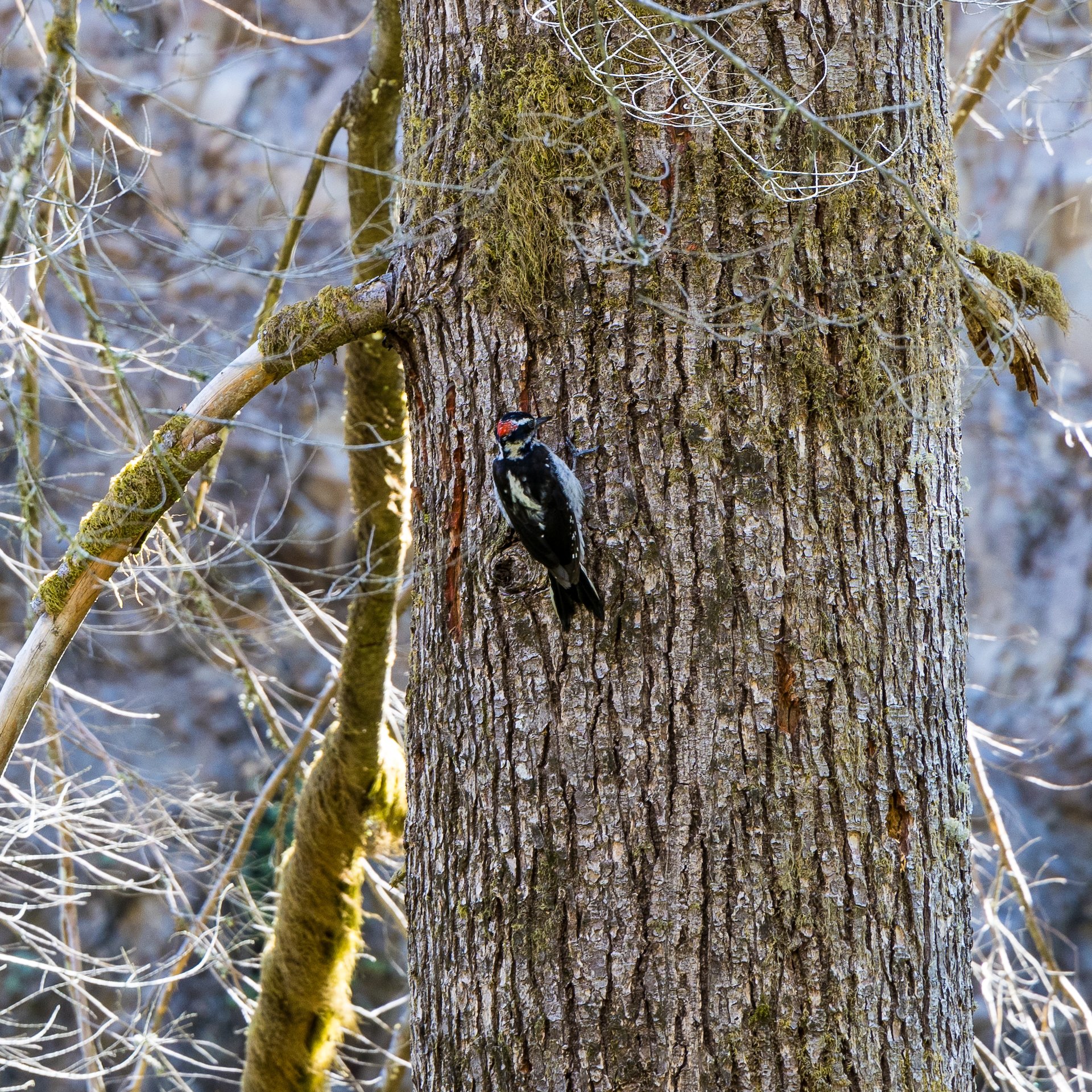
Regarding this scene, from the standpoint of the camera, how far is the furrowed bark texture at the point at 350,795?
10.2ft

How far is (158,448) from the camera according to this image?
184cm

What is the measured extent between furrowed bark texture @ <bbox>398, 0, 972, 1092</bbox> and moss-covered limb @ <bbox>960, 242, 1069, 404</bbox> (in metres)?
0.13

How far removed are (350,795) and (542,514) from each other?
196cm

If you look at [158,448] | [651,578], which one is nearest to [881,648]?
[651,578]

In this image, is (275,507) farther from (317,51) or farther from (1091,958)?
(1091,958)

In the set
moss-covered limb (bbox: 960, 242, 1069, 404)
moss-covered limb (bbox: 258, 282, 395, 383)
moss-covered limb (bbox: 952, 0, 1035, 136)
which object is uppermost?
moss-covered limb (bbox: 952, 0, 1035, 136)

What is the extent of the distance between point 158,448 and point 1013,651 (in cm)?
881

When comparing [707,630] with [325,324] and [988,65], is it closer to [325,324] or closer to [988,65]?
[325,324]

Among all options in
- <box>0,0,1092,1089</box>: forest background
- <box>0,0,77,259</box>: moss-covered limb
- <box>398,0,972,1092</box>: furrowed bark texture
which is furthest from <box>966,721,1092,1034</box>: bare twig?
<box>0,0,1092,1089</box>: forest background

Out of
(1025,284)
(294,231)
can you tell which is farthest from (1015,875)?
(294,231)

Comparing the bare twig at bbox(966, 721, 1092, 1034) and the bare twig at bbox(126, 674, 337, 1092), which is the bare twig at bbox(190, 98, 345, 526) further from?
the bare twig at bbox(966, 721, 1092, 1034)

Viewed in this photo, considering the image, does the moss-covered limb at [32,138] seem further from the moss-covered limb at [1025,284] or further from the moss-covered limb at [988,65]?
the moss-covered limb at [988,65]

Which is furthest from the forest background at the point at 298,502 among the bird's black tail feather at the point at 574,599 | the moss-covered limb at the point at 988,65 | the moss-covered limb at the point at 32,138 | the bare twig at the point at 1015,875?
the bird's black tail feather at the point at 574,599

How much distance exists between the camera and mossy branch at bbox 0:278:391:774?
179cm
